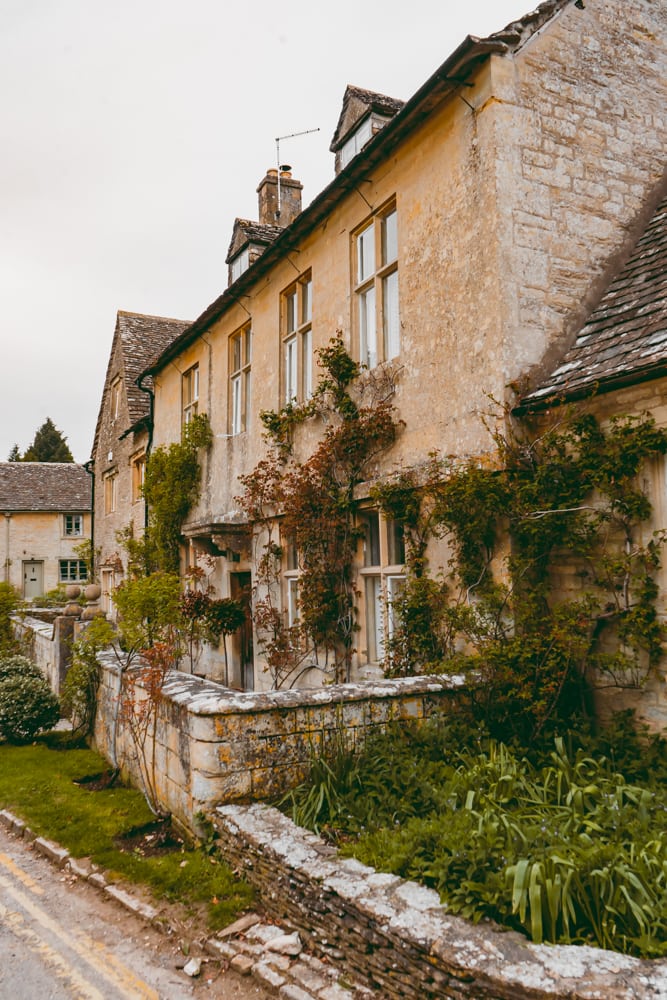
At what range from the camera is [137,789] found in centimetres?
739

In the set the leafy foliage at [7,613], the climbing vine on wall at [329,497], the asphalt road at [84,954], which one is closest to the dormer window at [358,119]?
the climbing vine on wall at [329,497]

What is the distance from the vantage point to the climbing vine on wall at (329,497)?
29.2 ft

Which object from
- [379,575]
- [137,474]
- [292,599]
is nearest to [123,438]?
[137,474]

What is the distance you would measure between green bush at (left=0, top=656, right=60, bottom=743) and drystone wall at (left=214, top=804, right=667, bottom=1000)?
22.5 feet

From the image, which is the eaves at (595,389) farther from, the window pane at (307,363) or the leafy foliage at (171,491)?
the leafy foliage at (171,491)

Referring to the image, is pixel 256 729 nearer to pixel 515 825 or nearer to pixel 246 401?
pixel 515 825

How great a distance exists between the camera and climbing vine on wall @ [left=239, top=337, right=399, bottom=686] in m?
8.91

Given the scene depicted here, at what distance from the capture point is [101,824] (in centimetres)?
650

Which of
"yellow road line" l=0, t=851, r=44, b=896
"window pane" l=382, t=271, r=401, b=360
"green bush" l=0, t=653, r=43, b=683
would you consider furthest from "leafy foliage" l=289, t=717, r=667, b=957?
"green bush" l=0, t=653, r=43, b=683

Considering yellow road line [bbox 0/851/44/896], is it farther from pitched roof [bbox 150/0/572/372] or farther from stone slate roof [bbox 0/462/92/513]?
stone slate roof [bbox 0/462/92/513]

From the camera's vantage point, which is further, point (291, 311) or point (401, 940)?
point (291, 311)

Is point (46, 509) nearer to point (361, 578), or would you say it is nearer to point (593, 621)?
point (361, 578)

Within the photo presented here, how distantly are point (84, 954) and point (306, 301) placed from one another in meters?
9.12

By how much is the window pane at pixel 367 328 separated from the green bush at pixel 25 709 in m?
7.10
